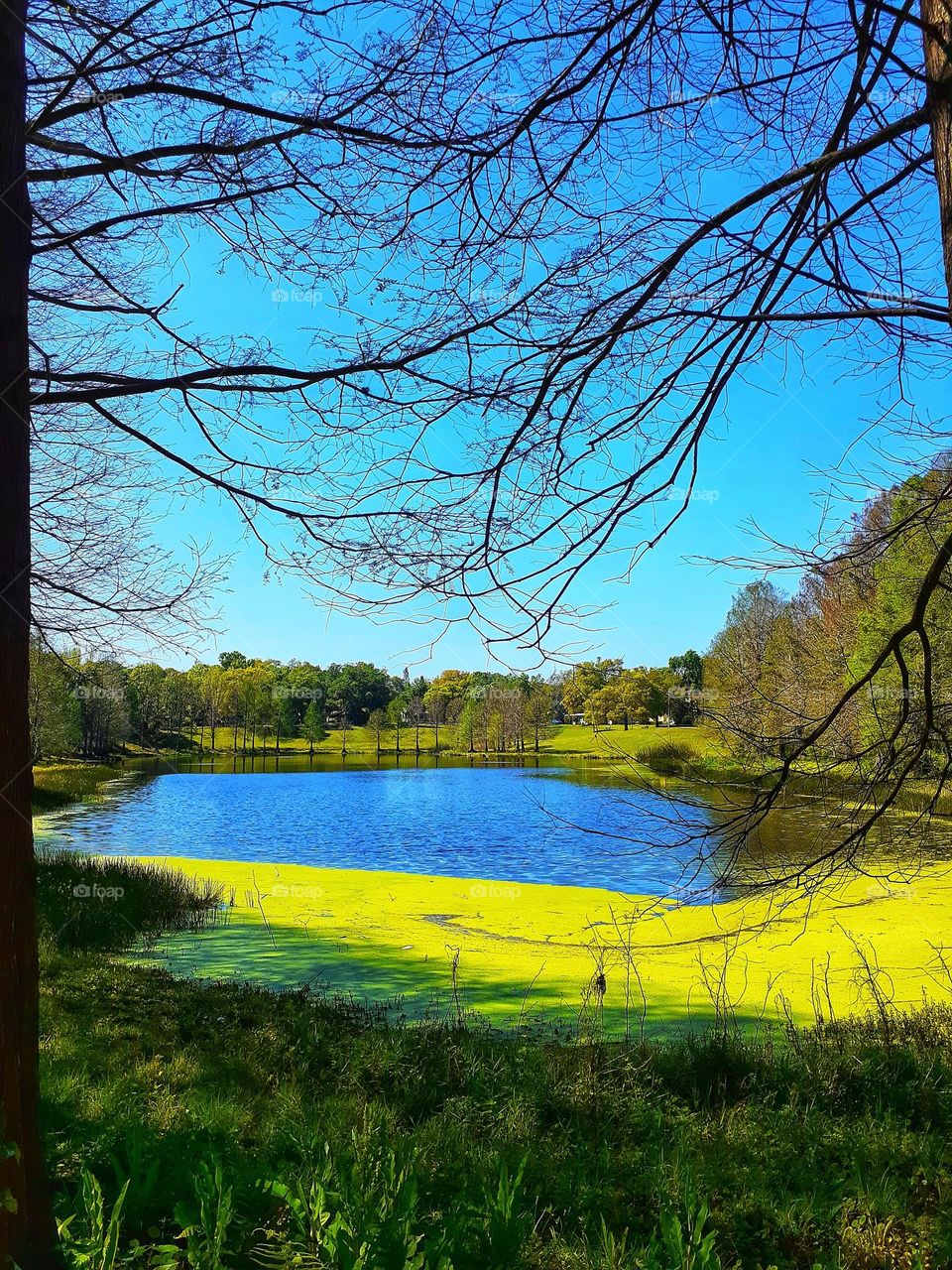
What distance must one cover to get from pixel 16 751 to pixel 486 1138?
2653 mm

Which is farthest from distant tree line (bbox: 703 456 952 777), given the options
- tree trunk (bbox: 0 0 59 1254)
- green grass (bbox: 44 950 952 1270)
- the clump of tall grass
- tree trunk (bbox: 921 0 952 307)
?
the clump of tall grass

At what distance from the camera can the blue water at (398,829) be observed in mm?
17484

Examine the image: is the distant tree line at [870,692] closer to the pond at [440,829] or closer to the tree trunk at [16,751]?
the pond at [440,829]

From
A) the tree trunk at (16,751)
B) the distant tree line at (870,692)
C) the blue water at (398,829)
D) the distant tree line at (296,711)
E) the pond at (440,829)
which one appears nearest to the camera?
the tree trunk at (16,751)

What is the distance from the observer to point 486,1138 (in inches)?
147

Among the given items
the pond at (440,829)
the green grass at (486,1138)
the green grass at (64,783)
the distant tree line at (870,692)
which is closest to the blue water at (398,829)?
the pond at (440,829)

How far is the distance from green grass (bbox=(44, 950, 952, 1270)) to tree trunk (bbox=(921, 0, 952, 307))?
7.58ft

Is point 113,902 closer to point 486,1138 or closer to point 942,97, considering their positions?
point 486,1138

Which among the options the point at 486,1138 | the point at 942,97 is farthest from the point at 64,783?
the point at 942,97

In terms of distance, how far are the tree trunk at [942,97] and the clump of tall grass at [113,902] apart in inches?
358

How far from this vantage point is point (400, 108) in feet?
9.43

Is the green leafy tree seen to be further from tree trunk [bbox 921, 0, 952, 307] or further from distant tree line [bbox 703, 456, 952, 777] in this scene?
tree trunk [bbox 921, 0, 952, 307]

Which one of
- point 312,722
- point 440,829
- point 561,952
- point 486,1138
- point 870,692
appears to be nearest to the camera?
point 870,692

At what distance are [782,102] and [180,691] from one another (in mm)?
49087
